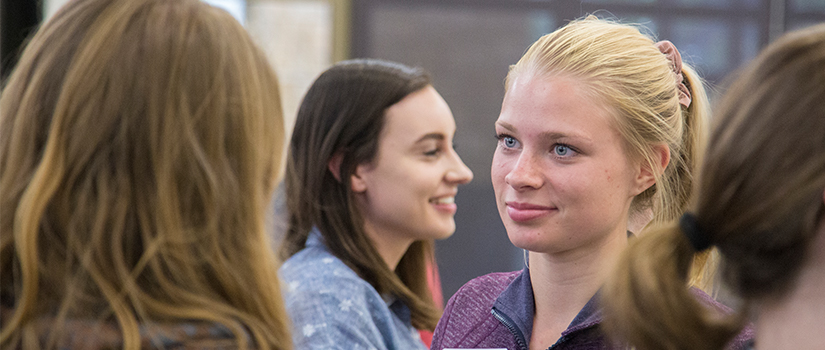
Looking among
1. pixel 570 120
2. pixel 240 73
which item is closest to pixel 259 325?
pixel 240 73

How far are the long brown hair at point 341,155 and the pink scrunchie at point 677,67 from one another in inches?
31.8

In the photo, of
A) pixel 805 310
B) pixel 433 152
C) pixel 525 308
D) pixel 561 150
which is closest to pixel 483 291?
pixel 525 308

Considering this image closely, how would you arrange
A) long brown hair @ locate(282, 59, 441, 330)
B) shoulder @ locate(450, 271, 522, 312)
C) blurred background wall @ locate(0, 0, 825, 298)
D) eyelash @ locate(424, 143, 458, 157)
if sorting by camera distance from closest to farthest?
shoulder @ locate(450, 271, 522, 312) < long brown hair @ locate(282, 59, 441, 330) < eyelash @ locate(424, 143, 458, 157) < blurred background wall @ locate(0, 0, 825, 298)

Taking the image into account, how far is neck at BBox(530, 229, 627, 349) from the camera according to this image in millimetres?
1382

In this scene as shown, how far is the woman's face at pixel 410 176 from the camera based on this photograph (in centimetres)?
209

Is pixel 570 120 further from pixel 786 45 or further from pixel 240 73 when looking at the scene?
pixel 240 73

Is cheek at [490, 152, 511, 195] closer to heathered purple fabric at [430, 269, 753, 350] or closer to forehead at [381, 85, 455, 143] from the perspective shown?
heathered purple fabric at [430, 269, 753, 350]

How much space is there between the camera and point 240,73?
0.97 metres

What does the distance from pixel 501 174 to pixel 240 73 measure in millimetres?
624

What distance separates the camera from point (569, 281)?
4.59 feet

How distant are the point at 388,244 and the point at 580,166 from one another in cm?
91

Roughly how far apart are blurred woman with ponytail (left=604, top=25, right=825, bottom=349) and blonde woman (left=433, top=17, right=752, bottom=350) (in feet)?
1.31

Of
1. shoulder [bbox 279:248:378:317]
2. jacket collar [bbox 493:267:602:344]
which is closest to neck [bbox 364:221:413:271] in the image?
shoulder [bbox 279:248:378:317]

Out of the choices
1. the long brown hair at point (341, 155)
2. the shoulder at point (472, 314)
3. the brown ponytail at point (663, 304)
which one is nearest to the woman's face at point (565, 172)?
the shoulder at point (472, 314)
